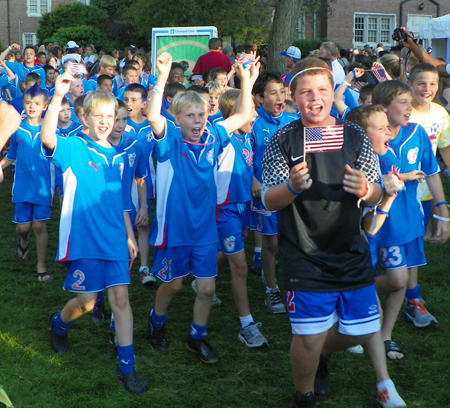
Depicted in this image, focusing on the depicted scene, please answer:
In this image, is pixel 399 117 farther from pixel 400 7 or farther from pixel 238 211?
pixel 400 7

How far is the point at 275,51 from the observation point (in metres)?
15.9

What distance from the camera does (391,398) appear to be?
12.1 feet

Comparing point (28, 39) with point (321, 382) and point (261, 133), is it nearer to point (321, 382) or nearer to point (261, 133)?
point (261, 133)

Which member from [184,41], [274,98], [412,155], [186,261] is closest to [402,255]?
[412,155]

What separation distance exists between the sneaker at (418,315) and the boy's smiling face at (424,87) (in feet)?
5.75

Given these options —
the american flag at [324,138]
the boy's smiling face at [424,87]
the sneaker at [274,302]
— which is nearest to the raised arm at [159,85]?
the american flag at [324,138]

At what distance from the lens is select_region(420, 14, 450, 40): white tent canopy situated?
48.2 ft

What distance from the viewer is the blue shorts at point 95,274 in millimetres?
4125

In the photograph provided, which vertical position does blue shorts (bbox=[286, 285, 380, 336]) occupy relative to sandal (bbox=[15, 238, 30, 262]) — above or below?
above

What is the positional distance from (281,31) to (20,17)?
129 feet

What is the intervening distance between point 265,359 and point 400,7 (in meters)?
41.9

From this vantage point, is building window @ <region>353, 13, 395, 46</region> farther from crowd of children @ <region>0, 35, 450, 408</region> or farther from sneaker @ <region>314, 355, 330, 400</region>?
sneaker @ <region>314, 355, 330, 400</region>

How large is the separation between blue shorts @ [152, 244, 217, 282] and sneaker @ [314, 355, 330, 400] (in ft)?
3.42

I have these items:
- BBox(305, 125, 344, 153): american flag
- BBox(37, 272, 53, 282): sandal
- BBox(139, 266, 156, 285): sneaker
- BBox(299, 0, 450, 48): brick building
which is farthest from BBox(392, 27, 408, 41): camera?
BBox(299, 0, 450, 48): brick building
